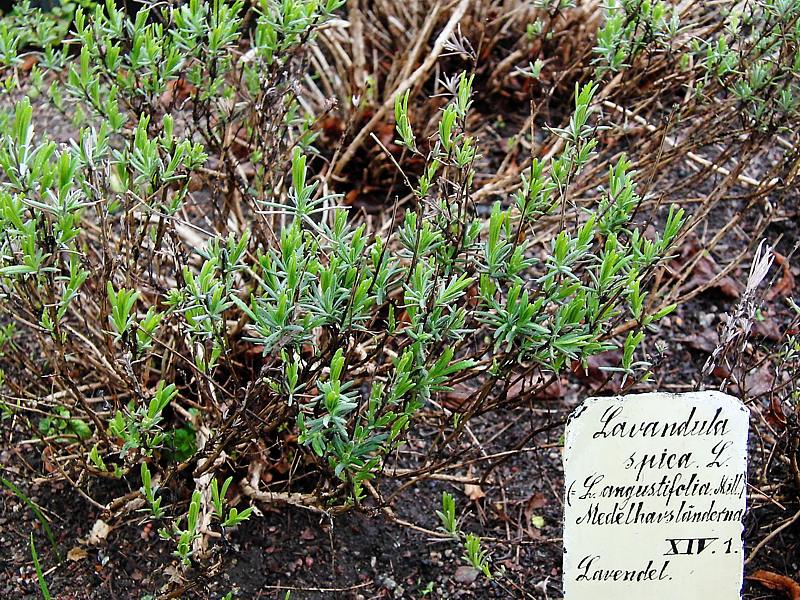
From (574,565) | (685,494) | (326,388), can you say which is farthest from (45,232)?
(685,494)

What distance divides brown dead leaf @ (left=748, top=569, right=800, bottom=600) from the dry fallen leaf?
1.52 metres

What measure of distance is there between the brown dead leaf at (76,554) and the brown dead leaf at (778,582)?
5.16ft

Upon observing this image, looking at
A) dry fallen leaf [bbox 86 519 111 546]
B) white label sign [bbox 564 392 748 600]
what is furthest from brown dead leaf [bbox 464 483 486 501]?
dry fallen leaf [bbox 86 519 111 546]

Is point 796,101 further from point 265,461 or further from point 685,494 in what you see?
point 265,461

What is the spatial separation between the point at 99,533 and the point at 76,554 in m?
0.08

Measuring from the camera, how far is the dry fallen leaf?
2182 millimetres

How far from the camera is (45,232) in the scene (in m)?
1.68

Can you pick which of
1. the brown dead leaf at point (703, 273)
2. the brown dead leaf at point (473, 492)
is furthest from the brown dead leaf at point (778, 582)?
the brown dead leaf at point (703, 273)

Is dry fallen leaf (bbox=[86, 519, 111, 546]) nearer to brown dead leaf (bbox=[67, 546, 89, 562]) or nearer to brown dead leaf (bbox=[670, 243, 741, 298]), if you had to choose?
brown dead leaf (bbox=[67, 546, 89, 562])

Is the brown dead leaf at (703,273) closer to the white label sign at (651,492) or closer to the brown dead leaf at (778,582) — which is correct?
the brown dead leaf at (778,582)

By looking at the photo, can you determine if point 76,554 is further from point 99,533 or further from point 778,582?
point 778,582

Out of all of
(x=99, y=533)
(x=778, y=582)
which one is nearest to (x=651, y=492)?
(x=778, y=582)

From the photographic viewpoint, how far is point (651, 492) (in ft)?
5.76

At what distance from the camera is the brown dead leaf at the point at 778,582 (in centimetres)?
209
